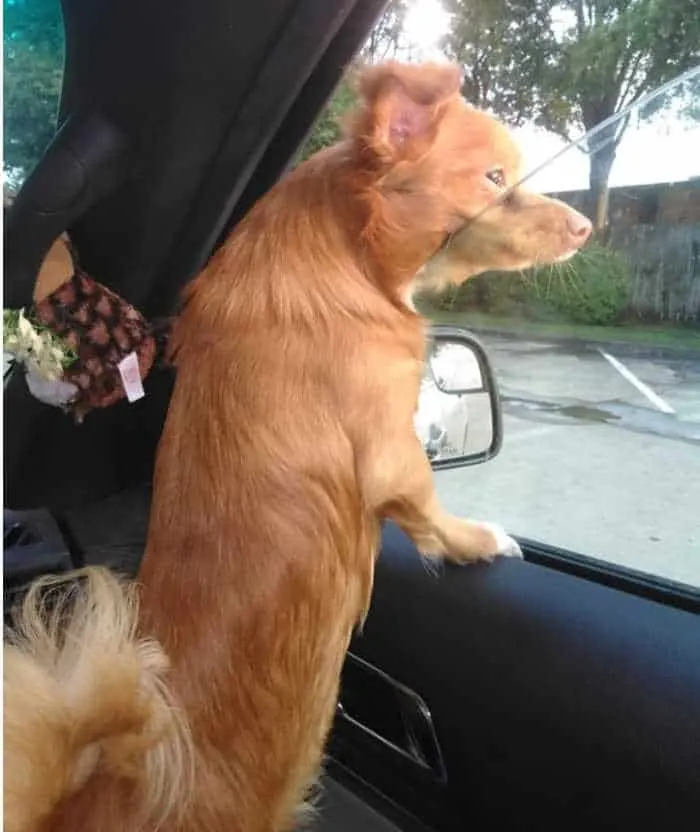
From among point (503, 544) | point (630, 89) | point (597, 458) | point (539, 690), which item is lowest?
point (539, 690)

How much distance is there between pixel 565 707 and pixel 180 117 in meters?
1.15

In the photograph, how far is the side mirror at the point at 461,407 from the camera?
1769mm

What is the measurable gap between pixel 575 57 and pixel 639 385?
51 centimetres

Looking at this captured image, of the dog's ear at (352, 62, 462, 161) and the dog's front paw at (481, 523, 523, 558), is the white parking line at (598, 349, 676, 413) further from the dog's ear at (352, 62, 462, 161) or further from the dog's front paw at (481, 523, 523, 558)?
the dog's ear at (352, 62, 462, 161)

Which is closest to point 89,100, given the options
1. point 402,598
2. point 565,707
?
point 402,598

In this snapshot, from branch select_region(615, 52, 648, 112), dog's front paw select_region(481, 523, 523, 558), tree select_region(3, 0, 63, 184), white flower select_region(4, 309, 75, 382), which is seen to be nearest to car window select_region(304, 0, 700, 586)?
branch select_region(615, 52, 648, 112)

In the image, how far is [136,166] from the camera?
184 cm

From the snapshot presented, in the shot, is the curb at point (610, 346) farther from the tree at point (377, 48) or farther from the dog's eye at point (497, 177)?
the tree at point (377, 48)

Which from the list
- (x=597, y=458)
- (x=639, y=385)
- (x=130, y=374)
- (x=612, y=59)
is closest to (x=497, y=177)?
(x=612, y=59)

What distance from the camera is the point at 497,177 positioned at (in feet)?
4.86

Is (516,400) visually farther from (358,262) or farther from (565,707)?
(565,707)

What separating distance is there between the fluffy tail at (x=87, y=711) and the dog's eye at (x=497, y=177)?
0.76 meters

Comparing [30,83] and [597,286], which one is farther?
[30,83]

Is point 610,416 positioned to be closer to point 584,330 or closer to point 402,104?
point 584,330
